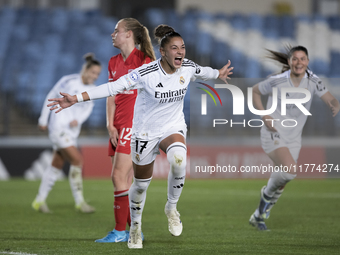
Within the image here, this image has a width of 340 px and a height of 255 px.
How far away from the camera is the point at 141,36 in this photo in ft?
18.3

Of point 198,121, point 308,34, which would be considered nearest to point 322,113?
point 198,121

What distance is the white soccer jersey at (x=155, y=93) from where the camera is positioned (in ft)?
15.5

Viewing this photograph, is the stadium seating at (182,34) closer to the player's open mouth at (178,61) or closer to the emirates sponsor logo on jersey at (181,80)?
the emirates sponsor logo on jersey at (181,80)

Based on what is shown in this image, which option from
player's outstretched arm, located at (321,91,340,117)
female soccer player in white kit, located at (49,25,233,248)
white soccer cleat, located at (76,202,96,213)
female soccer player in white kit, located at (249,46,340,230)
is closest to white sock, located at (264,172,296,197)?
female soccer player in white kit, located at (249,46,340,230)

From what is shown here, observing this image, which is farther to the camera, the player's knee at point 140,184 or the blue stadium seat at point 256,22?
the blue stadium seat at point 256,22

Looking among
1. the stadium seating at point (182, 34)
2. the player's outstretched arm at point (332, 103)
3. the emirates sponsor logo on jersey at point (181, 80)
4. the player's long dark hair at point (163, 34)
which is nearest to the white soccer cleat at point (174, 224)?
the emirates sponsor logo on jersey at point (181, 80)

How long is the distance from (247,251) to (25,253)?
2.05 meters

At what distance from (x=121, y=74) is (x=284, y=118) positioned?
2115 millimetres

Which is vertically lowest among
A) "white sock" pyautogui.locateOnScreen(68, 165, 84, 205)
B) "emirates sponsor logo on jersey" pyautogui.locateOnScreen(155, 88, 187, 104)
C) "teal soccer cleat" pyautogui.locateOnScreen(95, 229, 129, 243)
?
"white sock" pyautogui.locateOnScreen(68, 165, 84, 205)

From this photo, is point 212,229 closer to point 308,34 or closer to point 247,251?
point 247,251

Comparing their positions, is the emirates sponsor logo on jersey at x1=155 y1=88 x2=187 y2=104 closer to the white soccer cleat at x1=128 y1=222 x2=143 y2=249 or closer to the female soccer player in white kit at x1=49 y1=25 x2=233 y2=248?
the female soccer player in white kit at x1=49 y1=25 x2=233 y2=248

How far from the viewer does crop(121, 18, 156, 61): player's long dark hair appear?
5.49m

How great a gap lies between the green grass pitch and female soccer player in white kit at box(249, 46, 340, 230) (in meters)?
0.51

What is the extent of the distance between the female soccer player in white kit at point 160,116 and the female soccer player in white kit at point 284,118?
58.0 inches
